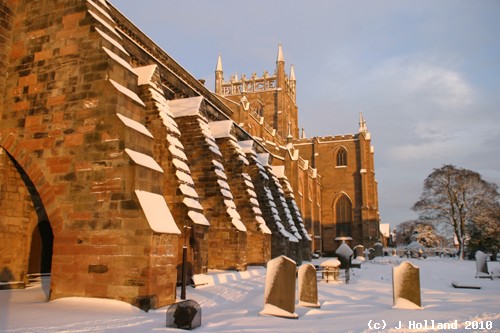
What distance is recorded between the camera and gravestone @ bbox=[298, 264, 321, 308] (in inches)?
318

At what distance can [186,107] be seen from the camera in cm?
1360

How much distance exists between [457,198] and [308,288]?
37.3m

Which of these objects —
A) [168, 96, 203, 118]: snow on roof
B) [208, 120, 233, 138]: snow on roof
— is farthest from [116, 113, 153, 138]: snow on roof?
[208, 120, 233, 138]: snow on roof

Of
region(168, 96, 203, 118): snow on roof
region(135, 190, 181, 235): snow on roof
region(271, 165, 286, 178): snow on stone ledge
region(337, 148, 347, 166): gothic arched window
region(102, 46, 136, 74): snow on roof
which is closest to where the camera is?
region(135, 190, 181, 235): snow on roof

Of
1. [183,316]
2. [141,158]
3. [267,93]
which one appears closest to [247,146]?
[141,158]

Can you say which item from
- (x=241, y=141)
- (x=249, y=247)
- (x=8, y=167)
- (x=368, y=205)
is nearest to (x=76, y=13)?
(x=8, y=167)

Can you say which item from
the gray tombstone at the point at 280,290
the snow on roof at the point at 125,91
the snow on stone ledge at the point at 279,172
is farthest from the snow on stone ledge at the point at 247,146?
the gray tombstone at the point at 280,290

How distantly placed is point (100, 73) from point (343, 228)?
44616 millimetres

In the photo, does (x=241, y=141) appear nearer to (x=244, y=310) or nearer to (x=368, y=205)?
(x=244, y=310)

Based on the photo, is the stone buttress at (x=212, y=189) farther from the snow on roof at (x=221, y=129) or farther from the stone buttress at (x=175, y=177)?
the snow on roof at (x=221, y=129)

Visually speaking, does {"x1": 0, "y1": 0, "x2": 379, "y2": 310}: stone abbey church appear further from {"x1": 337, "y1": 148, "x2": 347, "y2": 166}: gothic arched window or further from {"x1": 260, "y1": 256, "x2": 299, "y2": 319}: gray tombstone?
{"x1": 337, "y1": 148, "x2": 347, "y2": 166}: gothic arched window

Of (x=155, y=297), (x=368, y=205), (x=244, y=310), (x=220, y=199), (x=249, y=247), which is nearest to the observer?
(x=155, y=297)

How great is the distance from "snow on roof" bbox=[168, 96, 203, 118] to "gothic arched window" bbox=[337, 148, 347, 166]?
39019 millimetres

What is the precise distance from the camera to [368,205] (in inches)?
1834
